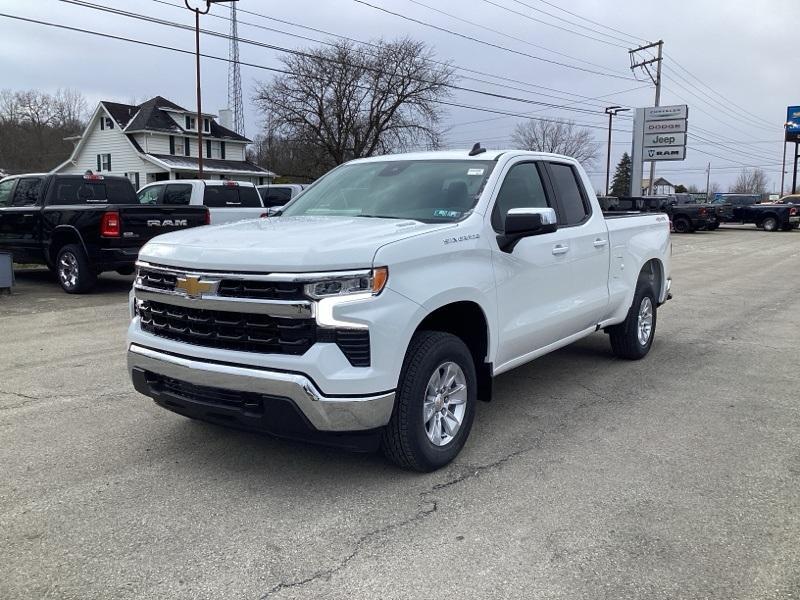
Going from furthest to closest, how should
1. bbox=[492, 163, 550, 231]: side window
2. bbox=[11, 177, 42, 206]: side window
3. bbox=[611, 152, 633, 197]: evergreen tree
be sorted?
bbox=[611, 152, 633, 197]: evergreen tree
bbox=[11, 177, 42, 206]: side window
bbox=[492, 163, 550, 231]: side window

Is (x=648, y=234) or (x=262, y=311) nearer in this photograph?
(x=262, y=311)

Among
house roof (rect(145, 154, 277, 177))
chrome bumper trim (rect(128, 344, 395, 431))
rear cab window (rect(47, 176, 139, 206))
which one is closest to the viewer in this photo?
chrome bumper trim (rect(128, 344, 395, 431))

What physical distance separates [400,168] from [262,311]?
6.89ft

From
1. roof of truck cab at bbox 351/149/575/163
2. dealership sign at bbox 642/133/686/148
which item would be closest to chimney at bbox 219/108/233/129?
dealership sign at bbox 642/133/686/148

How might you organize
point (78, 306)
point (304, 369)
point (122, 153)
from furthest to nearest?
1. point (122, 153)
2. point (78, 306)
3. point (304, 369)

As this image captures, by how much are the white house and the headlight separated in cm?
4600

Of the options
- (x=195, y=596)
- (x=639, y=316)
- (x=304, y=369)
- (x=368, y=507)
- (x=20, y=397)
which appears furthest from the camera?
(x=639, y=316)

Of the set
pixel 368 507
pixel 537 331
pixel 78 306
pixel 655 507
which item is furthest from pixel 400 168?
pixel 78 306

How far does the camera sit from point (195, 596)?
9.25 ft

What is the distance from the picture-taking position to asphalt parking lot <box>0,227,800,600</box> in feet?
9.72

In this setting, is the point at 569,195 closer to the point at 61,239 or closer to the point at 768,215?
the point at 61,239

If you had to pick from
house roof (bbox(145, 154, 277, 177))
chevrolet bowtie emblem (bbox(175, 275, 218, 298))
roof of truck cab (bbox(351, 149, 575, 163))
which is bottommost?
chevrolet bowtie emblem (bbox(175, 275, 218, 298))

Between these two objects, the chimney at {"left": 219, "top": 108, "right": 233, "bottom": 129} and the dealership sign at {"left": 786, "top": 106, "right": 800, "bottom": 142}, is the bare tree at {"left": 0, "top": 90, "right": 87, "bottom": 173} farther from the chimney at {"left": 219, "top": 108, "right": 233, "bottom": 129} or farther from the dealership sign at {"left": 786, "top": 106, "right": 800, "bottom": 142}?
the dealership sign at {"left": 786, "top": 106, "right": 800, "bottom": 142}

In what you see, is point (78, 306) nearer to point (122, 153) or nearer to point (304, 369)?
point (304, 369)
